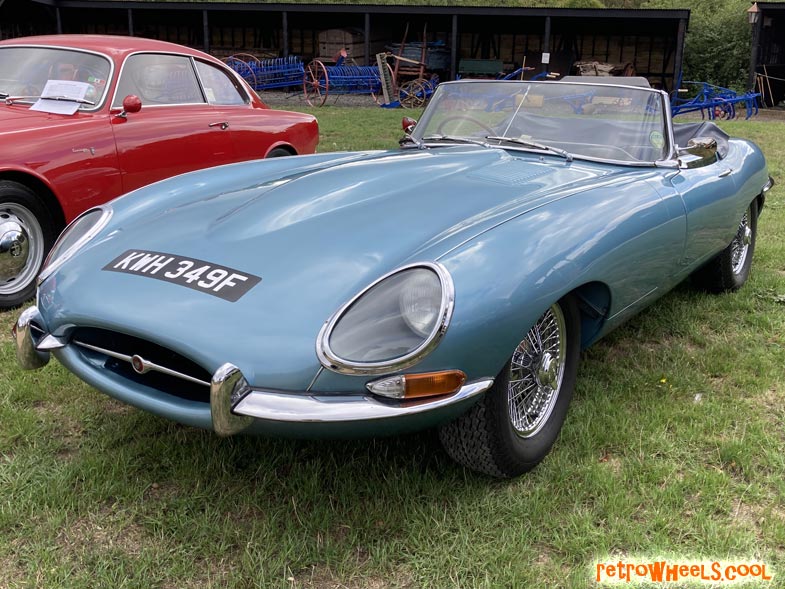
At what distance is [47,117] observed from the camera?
14.2 feet

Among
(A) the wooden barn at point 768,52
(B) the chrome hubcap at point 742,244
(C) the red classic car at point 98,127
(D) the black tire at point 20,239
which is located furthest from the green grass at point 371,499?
(A) the wooden barn at point 768,52

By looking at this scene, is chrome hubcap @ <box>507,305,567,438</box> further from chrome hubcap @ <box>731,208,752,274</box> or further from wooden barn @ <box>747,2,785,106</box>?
wooden barn @ <box>747,2,785,106</box>

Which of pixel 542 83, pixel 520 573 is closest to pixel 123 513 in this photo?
pixel 520 573

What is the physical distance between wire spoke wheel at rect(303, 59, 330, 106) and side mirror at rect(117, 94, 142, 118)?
44.7ft

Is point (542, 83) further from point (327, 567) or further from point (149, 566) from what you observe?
point (149, 566)

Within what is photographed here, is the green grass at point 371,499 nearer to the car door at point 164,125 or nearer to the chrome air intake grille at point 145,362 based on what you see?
the chrome air intake grille at point 145,362

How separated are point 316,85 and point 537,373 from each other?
1667 centimetres

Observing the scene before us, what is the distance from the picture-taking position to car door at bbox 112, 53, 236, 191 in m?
4.57

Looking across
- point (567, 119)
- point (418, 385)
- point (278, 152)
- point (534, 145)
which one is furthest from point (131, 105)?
point (418, 385)

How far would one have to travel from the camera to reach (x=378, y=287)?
2.02 metres

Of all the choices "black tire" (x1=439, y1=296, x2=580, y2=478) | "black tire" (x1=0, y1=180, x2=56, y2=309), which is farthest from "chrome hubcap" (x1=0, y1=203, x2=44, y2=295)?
"black tire" (x1=439, y1=296, x2=580, y2=478)

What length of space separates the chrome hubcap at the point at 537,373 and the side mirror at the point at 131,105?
3.22 meters

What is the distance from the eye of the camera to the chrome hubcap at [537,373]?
7.86 feet

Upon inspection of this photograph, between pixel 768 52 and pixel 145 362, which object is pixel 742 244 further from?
pixel 768 52
